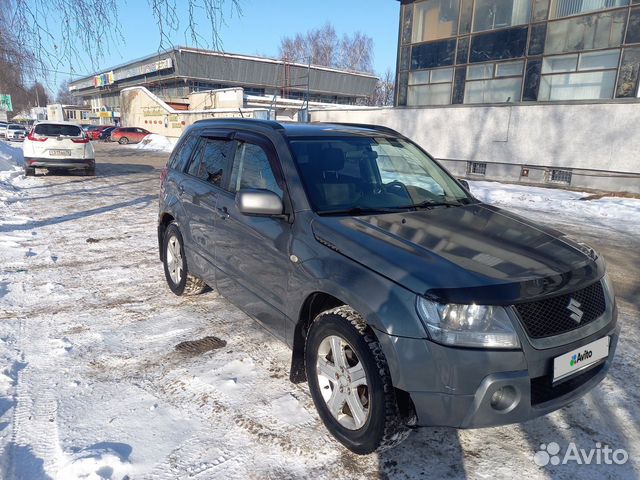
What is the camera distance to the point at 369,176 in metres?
3.52

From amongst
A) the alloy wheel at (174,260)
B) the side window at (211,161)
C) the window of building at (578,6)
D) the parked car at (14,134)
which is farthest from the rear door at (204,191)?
the parked car at (14,134)

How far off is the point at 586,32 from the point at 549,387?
617 inches

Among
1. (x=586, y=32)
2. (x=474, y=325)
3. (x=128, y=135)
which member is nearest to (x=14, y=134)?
(x=128, y=135)

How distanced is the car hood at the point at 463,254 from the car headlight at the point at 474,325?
52mm

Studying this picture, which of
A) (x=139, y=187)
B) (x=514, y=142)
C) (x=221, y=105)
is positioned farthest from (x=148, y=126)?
(x=514, y=142)

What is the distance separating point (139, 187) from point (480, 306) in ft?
42.2

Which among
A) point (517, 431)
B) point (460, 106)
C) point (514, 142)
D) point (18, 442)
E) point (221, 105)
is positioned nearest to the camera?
point (18, 442)

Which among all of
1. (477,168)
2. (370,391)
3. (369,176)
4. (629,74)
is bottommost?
(370,391)

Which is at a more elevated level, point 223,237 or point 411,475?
point 223,237

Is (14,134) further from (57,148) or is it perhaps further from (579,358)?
(579,358)

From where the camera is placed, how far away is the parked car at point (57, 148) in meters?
13.7

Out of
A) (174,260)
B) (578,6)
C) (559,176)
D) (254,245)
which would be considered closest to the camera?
(254,245)

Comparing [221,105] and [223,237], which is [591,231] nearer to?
[223,237]

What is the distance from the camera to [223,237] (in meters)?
3.78
